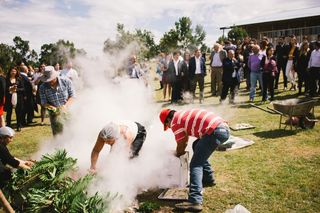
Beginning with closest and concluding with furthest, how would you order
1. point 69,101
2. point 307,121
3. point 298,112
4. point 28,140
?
point 69,101
point 298,112
point 307,121
point 28,140

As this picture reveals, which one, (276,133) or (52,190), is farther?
(276,133)

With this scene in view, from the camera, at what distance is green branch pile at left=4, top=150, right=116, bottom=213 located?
4.14 meters

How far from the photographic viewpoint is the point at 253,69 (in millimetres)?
12297

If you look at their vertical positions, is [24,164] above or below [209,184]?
above

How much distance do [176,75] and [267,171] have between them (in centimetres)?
831

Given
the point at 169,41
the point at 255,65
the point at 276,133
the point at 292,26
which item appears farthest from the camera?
the point at 169,41

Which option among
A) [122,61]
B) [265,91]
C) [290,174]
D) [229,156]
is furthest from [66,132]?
[122,61]

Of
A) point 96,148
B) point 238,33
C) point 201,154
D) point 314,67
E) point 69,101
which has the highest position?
point 238,33

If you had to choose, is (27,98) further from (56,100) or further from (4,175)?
(4,175)

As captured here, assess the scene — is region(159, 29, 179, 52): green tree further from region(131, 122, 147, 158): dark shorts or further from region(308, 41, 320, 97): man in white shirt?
region(131, 122, 147, 158): dark shorts

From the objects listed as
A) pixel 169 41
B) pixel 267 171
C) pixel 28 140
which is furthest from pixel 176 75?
pixel 169 41

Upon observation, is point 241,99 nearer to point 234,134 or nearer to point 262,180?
point 234,134

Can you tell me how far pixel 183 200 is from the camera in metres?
5.02

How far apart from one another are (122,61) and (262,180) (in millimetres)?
11302
